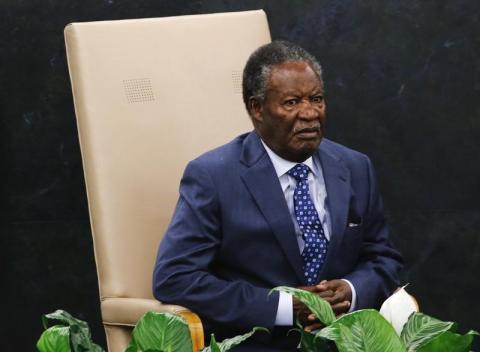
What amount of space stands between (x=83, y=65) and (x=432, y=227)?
4.69ft

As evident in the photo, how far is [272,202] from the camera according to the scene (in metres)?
2.71

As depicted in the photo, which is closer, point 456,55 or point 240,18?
point 240,18

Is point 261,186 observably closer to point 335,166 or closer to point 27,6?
point 335,166

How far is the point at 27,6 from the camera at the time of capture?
3.83 m

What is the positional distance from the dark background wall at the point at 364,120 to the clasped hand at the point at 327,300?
1167 millimetres

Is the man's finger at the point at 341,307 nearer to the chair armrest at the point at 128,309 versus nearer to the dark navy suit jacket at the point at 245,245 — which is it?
the dark navy suit jacket at the point at 245,245

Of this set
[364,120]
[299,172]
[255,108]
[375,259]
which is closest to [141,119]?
[255,108]

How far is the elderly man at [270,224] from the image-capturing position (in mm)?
2646

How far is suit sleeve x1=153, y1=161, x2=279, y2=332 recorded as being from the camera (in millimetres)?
2627

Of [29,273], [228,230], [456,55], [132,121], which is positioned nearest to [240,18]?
[132,121]

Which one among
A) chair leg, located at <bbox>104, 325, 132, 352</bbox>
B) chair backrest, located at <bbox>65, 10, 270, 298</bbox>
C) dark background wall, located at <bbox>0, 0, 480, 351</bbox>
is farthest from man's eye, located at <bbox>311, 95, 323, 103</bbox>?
dark background wall, located at <bbox>0, 0, 480, 351</bbox>

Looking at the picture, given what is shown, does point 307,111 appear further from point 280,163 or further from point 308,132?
point 280,163

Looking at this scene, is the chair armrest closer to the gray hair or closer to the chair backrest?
the chair backrest

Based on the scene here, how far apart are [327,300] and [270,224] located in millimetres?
207
